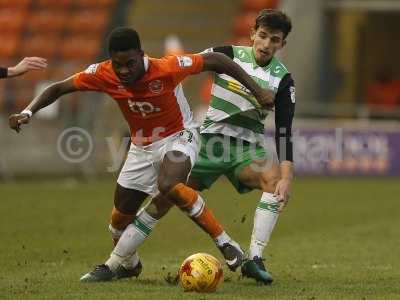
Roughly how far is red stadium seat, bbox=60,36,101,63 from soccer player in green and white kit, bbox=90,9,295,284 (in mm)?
16588

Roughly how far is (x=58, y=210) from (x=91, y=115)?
5469 millimetres

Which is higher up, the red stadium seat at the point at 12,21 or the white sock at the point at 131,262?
the red stadium seat at the point at 12,21

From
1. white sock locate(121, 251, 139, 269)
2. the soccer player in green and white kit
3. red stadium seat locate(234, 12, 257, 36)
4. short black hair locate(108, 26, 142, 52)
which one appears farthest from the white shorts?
red stadium seat locate(234, 12, 257, 36)

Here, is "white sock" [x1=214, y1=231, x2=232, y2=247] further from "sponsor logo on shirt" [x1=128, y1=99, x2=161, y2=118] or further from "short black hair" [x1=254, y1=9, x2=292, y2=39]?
"short black hair" [x1=254, y1=9, x2=292, y2=39]

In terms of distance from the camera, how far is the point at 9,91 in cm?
2242

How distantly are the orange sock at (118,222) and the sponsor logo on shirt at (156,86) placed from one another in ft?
3.60

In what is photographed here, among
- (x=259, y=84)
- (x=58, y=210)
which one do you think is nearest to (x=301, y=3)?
(x=58, y=210)

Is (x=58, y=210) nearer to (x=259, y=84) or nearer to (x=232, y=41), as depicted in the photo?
(x=259, y=84)

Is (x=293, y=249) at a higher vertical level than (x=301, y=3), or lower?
lower

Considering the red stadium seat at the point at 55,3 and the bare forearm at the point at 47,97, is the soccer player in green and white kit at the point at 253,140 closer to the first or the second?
the bare forearm at the point at 47,97

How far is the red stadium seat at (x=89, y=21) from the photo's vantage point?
88.4 feet

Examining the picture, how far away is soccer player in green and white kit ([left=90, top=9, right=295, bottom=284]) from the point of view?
9102 mm

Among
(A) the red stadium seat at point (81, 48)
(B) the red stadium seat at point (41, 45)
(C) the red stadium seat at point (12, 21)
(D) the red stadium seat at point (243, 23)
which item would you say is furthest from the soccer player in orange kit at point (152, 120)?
(C) the red stadium seat at point (12, 21)

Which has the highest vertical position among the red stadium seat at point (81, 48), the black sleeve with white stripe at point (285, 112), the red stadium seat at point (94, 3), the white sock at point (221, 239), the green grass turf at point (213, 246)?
the red stadium seat at point (94, 3)
